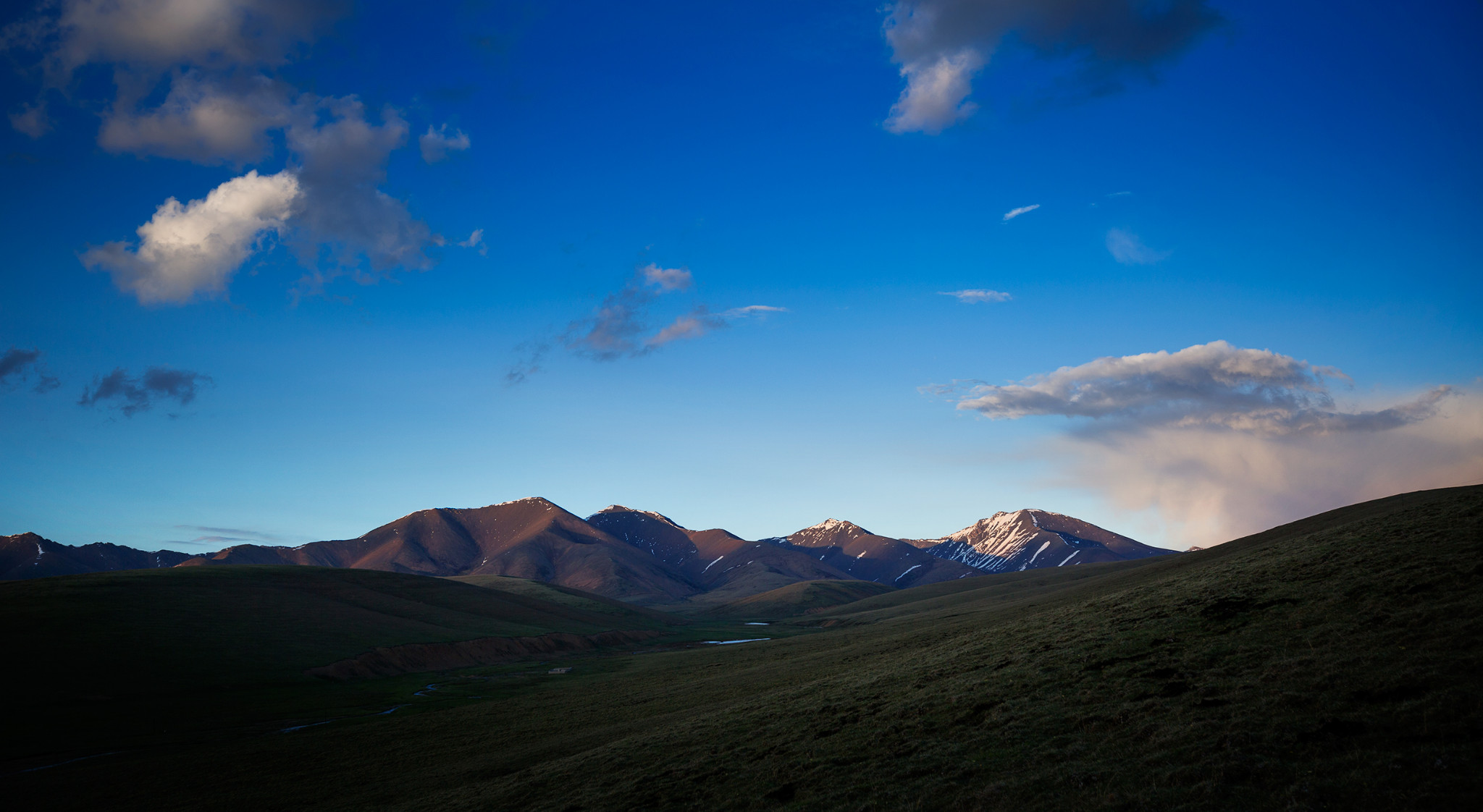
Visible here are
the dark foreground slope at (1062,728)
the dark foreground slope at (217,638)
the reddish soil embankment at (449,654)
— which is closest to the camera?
the dark foreground slope at (1062,728)

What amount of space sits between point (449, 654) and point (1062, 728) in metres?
95.8

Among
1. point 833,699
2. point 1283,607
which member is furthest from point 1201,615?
point 833,699

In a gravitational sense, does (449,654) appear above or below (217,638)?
below

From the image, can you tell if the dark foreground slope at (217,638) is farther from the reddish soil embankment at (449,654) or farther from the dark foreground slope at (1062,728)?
the dark foreground slope at (1062,728)

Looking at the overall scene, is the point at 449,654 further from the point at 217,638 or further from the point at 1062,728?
the point at 1062,728

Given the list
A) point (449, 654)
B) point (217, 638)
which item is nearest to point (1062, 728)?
point (449, 654)

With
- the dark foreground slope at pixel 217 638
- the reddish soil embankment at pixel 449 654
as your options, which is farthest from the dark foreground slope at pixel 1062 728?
the reddish soil embankment at pixel 449 654

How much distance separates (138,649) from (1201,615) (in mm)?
97831

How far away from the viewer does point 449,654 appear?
98188 millimetres

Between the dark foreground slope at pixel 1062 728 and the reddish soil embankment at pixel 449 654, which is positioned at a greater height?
the dark foreground slope at pixel 1062 728

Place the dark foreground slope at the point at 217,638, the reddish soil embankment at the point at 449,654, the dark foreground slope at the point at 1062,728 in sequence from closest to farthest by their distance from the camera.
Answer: the dark foreground slope at the point at 1062,728, the dark foreground slope at the point at 217,638, the reddish soil embankment at the point at 449,654

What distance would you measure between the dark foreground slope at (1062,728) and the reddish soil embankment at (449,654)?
34649mm

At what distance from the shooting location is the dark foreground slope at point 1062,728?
15.8 m

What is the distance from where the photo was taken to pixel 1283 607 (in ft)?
92.3
